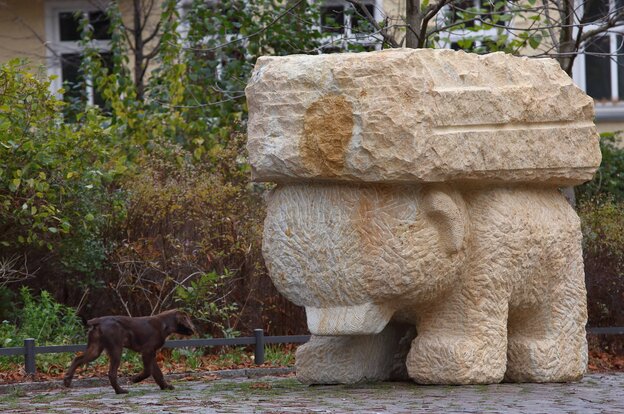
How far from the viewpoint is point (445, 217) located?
9781 millimetres

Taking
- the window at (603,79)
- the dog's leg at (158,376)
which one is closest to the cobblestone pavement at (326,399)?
the dog's leg at (158,376)

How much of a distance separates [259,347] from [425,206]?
335cm

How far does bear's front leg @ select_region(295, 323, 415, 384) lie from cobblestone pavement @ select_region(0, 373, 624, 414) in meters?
0.15

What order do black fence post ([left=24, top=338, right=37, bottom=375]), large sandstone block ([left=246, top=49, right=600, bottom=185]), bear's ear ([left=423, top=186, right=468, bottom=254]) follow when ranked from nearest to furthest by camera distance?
large sandstone block ([left=246, top=49, right=600, bottom=185]) < bear's ear ([left=423, top=186, right=468, bottom=254]) < black fence post ([left=24, top=338, right=37, bottom=375])

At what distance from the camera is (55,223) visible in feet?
43.3

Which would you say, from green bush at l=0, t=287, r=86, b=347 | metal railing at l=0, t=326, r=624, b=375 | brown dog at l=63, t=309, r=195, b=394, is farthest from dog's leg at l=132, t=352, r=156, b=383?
green bush at l=0, t=287, r=86, b=347

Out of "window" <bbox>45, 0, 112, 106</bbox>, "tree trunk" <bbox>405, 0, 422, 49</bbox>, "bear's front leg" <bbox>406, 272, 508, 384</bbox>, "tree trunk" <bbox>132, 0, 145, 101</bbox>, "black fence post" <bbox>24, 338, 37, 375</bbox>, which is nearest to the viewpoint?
"bear's front leg" <bbox>406, 272, 508, 384</bbox>

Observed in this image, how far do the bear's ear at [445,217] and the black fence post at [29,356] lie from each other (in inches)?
141

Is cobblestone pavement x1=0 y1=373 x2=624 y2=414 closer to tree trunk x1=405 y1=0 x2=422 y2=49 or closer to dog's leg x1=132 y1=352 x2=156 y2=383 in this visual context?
dog's leg x1=132 y1=352 x2=156 y2=383

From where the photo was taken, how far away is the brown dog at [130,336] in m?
9.65

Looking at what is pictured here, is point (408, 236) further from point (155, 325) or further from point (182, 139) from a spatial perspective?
point (182, 139)

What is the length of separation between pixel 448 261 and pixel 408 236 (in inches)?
15.4

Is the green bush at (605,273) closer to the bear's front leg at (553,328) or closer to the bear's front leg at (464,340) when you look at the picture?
the bear's front leg at (553,328)

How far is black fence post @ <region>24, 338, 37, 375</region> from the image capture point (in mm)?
11148
